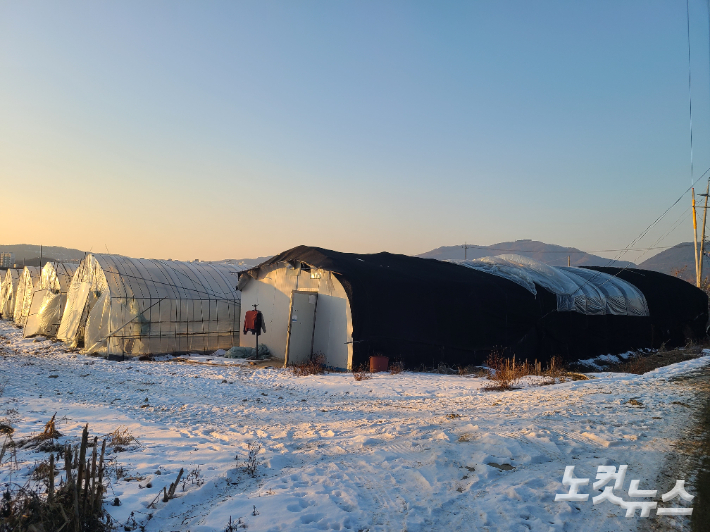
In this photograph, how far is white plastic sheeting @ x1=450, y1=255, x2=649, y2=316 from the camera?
672 inches

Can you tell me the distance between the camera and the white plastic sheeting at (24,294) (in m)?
30.7

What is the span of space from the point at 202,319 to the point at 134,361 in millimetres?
3351

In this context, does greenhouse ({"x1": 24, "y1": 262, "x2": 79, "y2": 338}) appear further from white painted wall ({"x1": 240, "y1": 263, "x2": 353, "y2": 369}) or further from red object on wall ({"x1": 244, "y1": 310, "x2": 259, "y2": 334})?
red object on wall ({"x1": 244, "y1": 310, "x2": 259, "y2": 334})

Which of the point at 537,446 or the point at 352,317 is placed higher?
the point at 352,317

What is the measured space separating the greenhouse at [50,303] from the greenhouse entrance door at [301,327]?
15.5m

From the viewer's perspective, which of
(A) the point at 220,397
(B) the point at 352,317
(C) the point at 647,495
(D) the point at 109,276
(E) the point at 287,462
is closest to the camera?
(C) the point at 647,495

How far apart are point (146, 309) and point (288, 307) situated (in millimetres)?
6042

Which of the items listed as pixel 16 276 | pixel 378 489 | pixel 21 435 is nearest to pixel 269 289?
pixel 21 435

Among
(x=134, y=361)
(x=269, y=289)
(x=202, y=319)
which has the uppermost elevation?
(x=269, y=289)

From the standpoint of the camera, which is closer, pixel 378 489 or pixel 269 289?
pixel 378 489

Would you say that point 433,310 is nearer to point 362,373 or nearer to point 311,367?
point 362,373

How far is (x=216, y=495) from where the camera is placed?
4.54 m

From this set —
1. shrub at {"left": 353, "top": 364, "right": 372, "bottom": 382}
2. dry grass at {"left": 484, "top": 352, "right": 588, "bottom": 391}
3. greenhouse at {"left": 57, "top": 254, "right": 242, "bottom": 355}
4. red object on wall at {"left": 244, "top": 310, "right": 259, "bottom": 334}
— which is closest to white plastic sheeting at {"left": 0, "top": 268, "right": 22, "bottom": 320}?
greenhouse at {"left": 57, "top": 254, "right": 242, "bottom": 355}

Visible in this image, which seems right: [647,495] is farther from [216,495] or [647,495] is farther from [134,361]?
[134,361]
